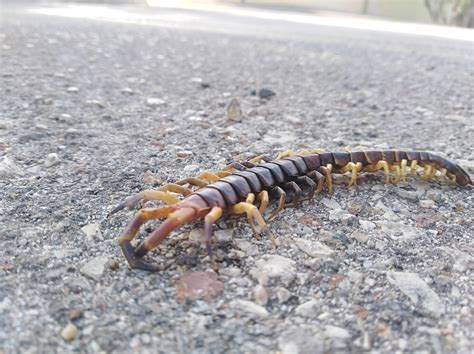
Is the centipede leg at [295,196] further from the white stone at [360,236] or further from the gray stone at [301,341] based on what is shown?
the gray stone at [301,341]

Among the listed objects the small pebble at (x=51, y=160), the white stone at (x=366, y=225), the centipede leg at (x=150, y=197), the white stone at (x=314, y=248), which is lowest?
the white stone at (x=366, y=225)

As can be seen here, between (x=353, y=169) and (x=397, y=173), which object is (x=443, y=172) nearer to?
(x=397, y=173)

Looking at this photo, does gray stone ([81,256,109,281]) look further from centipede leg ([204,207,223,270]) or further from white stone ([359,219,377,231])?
white stone ([359,219,377,231])

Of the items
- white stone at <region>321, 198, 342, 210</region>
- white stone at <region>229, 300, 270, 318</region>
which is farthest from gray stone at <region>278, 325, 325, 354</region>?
white stone at <region>321, 198, 342, 210</region>

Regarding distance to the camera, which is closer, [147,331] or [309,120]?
[147,331]

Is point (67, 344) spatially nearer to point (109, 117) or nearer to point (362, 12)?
point (109, 117)

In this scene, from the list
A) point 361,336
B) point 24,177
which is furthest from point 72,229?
point 361,336

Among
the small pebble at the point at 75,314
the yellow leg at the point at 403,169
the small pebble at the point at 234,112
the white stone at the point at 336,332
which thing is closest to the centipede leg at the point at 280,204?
the white stone at the point at 336,332
